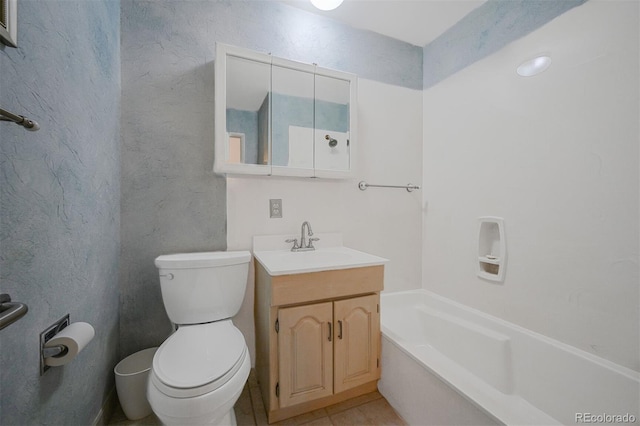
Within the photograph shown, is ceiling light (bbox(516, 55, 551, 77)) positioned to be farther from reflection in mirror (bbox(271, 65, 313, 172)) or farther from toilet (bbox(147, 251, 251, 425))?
toilet (bbox(147, 251, 251, 425))

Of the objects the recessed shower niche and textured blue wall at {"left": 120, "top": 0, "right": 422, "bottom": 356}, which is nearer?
textured blue wall at {"left": 120, "top": 0, "right": 422, "bottom": 356}

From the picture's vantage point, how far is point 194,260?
1323 mm

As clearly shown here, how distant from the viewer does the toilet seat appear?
0.90m

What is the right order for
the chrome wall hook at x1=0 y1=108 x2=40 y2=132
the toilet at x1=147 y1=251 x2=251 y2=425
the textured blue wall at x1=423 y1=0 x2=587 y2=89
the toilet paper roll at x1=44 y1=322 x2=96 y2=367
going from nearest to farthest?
the chrome wall hook at x1=0 y1=108 x2=40 y2=132, the toilet paper roll at x1=44 y1=322 x2=96 y2=367, the toilet at x1=147 y1=251 x2=251 y2=425, the textured blue wall at x1=423 y1=0 x2=587 y2=89

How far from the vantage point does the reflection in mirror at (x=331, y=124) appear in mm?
1741

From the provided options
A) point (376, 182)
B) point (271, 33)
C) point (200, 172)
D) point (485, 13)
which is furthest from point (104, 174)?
point (485, 13)

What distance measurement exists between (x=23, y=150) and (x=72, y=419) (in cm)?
99

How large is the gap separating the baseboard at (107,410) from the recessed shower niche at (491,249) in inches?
87.2

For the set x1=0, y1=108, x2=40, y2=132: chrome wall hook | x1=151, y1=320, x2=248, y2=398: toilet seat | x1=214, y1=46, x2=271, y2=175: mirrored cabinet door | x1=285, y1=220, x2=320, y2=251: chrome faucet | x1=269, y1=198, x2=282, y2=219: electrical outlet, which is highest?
x1=214, y1=46, x2=271, y2=175: mirrored cabinet door

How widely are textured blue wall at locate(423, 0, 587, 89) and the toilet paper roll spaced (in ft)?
8.31

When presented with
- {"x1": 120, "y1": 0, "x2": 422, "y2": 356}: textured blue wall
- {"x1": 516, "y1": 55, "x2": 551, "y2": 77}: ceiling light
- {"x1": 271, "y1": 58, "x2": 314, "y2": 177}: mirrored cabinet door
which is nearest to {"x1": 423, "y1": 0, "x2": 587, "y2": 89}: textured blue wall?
{"x1": 516, "y1": 55, "x2": 551, "y2": 77}: ceiling light

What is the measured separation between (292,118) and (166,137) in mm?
773

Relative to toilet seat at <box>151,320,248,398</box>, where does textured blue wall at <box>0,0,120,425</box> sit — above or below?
above

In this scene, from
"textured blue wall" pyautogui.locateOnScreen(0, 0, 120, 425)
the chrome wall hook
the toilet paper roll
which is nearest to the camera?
the chrome wall hook
